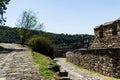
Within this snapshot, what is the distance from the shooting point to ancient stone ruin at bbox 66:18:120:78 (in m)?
14.7

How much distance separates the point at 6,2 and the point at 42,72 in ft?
91.4

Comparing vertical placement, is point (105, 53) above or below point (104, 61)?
above

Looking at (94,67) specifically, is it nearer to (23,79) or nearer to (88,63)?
(88,63)

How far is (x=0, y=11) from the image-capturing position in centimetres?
3672

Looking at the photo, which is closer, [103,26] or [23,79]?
[23,79]

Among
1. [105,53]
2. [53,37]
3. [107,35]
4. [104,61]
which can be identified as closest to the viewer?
[105,53]

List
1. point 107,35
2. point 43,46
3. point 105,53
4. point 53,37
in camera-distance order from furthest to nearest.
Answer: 1. point 53,37
2. point 43,46
3. point 107,35
4. point 105,53

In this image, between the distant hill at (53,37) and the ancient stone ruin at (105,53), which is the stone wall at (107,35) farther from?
the distant hill at (53,37)

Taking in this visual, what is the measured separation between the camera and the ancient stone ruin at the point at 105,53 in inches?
580

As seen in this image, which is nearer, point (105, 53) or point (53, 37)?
point (105, 53)

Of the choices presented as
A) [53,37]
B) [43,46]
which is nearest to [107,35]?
[43,46]

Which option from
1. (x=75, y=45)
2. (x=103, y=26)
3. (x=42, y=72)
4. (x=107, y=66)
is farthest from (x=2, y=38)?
(x=42, y=72)

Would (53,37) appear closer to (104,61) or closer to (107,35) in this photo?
(107,35)

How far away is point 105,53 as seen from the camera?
52.0 feet
